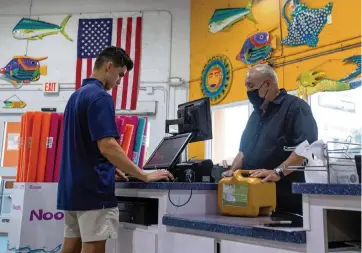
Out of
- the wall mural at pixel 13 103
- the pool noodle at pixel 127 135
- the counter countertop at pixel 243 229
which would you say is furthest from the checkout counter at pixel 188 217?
the wall mural at pixel 13 103

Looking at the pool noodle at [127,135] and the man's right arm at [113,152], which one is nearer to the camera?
the man's right arm at [113,152]

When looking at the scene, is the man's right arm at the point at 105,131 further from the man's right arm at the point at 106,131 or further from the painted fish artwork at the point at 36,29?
the painted fish artwork at the point at 36,29

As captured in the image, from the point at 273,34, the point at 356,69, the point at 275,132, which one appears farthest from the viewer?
the point at 273,34

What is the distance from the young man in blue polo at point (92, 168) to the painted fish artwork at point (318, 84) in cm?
311

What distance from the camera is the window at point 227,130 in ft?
19.4

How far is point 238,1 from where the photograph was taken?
602 centimetres

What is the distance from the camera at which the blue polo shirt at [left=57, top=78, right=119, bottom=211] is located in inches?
78.0

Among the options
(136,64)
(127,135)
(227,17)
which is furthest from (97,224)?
(136,64)

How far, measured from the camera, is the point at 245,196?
1.85 metres

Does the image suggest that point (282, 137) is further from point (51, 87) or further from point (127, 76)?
point (51, 87)

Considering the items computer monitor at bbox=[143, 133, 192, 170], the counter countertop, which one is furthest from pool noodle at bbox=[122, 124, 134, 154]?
the counter countertop

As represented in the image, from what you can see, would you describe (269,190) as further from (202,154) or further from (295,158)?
(202,154)

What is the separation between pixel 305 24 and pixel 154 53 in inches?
107

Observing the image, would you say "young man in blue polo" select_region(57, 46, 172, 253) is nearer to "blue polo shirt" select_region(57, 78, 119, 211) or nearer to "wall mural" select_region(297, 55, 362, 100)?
"blue polo shirt" select_region(57, 78, 119, 211)
